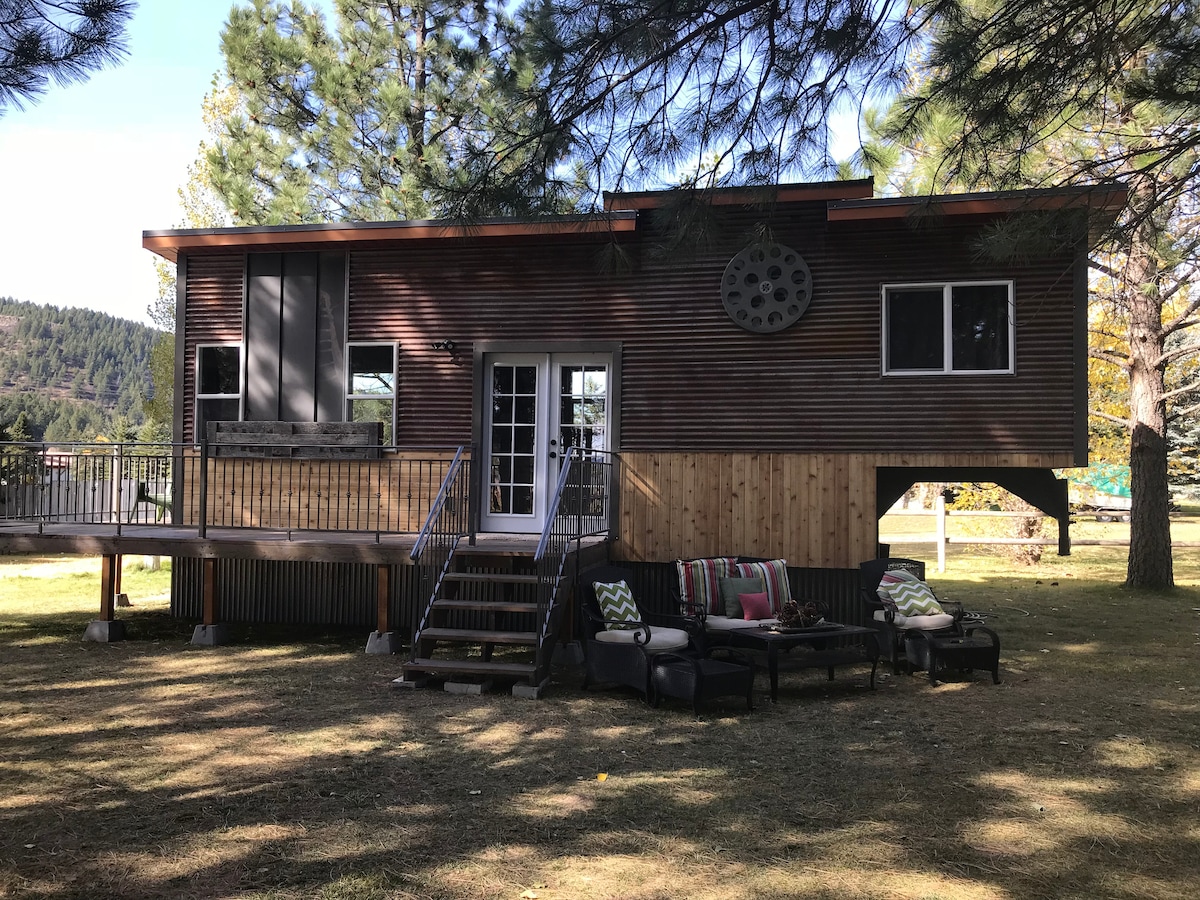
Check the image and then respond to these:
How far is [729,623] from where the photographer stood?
8.59 m

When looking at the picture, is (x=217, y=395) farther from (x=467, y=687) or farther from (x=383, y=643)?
(x=467, y=687)

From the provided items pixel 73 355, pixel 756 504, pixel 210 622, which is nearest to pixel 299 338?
pixel 210 622

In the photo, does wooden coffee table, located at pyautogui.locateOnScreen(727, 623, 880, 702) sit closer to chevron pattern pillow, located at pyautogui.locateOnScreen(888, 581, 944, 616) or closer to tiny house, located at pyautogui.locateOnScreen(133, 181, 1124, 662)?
chevron pattern pillow, located at pyautogui.locateOnScreen(888, 581, 944, 616)

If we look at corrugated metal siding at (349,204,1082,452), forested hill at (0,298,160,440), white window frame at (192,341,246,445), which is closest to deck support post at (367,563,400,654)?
corrugated metal siding at (349,204,1082,452)

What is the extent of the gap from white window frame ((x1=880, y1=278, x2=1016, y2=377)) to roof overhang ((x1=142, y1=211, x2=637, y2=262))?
9.00 ft

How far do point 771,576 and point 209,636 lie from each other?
560 cm

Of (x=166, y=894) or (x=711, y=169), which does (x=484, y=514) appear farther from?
(x=166, y=894)

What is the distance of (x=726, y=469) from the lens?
9.86 meters

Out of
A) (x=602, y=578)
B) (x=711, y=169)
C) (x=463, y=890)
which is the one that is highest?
(x=711, y=169)

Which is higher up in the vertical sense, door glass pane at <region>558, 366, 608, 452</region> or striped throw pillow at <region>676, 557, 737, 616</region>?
door glass pane at <region>558, 366, 608, 452</region>

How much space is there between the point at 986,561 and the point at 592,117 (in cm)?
1506

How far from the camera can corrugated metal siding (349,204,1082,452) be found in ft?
30.9

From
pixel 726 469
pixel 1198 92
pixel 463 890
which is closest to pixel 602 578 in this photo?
pixel 726 469

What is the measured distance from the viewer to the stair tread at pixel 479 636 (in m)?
7.48
